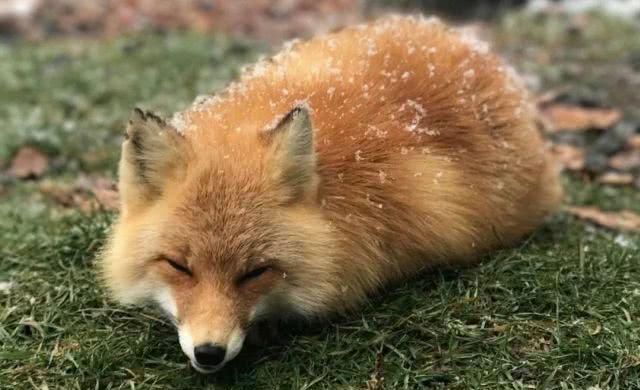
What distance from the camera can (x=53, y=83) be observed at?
781 centimetres

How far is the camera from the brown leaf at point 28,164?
5629mm

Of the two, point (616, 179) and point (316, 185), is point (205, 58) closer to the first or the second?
point (616, 179)

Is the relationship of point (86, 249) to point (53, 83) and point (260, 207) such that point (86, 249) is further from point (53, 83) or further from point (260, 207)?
point (53, 83)

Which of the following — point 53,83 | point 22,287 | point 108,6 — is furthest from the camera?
point 108,6

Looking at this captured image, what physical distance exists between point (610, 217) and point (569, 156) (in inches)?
52.8

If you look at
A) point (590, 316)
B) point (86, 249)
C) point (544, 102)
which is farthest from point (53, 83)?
point (590, 316)

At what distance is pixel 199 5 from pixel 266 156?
1053cm

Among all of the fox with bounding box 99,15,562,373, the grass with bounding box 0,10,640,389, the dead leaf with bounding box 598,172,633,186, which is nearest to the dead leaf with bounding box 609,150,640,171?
the dead leaf with bounding box 598,172,633,186

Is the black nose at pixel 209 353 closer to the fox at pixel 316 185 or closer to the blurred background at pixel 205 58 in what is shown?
the fox at pixel 316 185

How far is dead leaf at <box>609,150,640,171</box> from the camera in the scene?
19.2ft

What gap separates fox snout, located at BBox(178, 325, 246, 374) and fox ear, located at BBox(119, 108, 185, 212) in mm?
610

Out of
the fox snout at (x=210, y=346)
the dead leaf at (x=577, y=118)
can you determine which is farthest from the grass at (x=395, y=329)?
the dead leaf at (x=577, y=118)

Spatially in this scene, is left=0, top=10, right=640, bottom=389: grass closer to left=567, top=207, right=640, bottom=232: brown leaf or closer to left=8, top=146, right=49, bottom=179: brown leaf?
left=567, top=207, right=640, bottom=232: brown leaf

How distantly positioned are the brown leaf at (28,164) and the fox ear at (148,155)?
302cm
